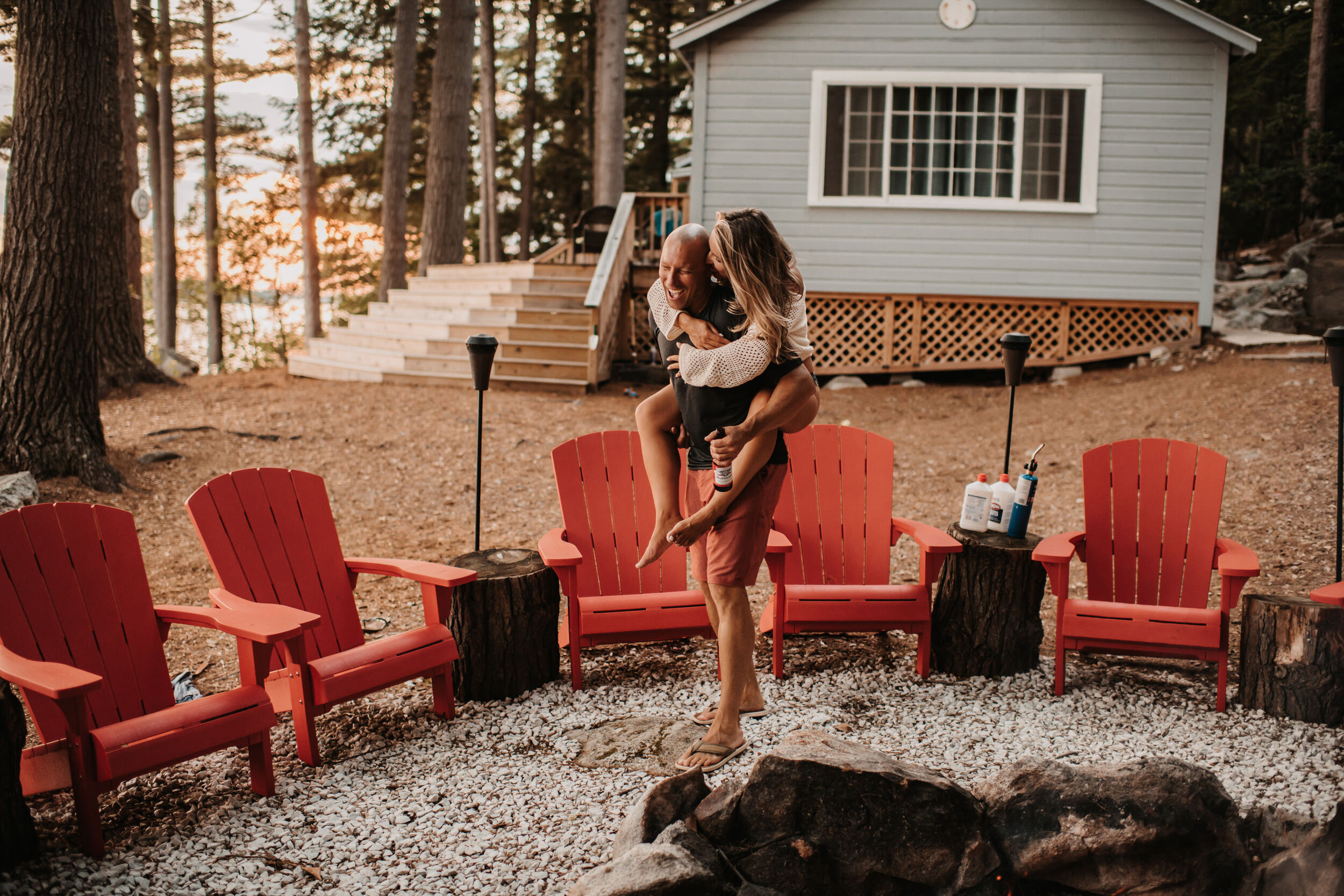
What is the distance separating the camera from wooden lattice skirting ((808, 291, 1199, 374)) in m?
10.4

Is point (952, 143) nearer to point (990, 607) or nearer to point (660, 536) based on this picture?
point (990, 607)

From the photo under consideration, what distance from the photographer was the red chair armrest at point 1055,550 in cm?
345

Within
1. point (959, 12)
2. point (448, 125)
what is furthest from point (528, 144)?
point (959, 12)

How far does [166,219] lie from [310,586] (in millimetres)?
16681

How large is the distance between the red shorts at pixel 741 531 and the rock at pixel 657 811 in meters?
0.69

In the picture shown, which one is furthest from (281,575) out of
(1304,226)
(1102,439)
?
(1304,226)

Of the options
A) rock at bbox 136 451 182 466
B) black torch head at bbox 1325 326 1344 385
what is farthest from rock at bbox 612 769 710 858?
rock at bbox 136 451 182 466

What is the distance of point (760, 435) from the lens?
9.21 feet

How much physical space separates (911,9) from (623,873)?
10.1 m

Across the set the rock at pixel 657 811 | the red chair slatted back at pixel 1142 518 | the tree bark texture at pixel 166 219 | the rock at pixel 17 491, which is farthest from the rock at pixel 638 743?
the tree bark texture at pixel 166 219

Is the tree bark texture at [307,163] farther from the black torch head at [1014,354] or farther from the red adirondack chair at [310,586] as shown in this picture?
the black torch head at [1014,354]

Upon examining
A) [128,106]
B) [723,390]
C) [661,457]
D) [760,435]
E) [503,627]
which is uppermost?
[128,106]

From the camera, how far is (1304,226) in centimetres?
1372

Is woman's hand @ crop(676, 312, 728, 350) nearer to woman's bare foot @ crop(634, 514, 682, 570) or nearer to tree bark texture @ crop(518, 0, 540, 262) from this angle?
woman's bare foot @ crop(634, 514, 682, 570)
